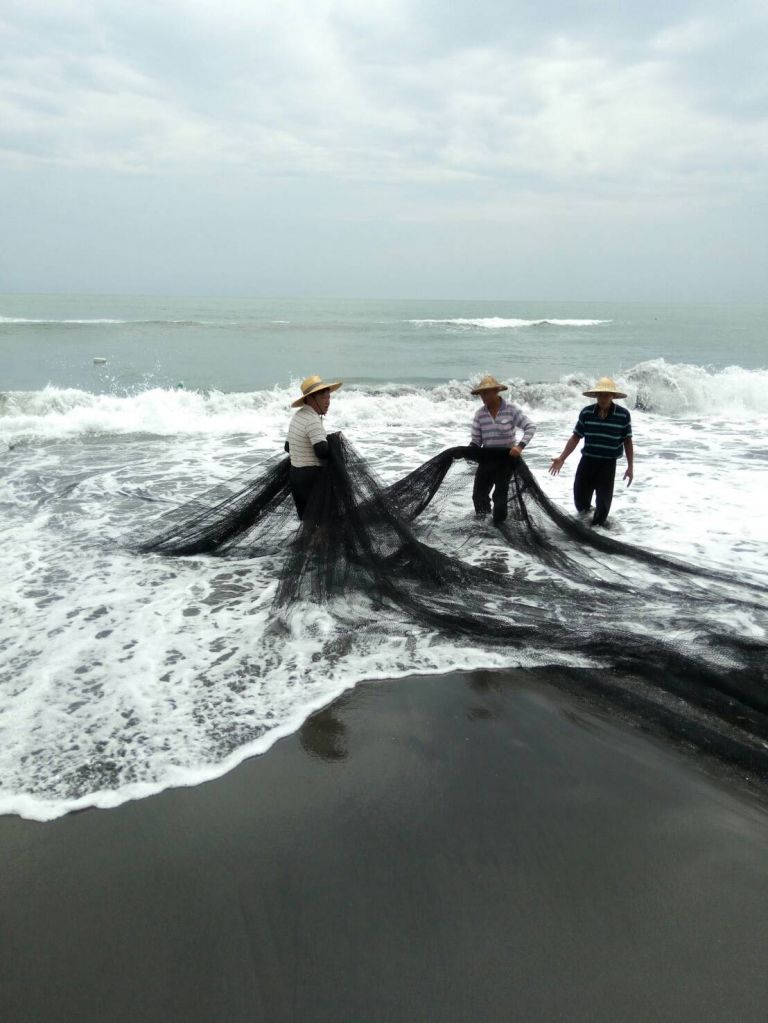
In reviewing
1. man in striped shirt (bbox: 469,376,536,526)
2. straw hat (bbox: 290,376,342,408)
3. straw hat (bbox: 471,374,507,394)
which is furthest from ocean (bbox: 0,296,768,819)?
straw hat (bbox: 290,376,342,408)

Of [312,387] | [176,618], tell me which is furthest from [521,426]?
[176,618]

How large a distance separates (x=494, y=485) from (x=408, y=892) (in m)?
4.38

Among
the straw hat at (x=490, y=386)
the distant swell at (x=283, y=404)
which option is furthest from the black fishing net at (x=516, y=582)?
the distant swell at (x=283, y=404)

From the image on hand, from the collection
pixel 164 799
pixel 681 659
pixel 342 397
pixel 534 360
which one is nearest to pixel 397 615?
pixel 681 659

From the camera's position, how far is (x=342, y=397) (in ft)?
57.1

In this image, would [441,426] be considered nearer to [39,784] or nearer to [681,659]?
[681,659]

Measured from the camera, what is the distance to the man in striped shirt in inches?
243

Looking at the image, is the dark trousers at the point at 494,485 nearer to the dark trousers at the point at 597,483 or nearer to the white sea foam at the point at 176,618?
the white sea foam at the point at 176,618

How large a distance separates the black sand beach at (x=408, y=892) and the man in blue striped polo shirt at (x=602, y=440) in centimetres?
371

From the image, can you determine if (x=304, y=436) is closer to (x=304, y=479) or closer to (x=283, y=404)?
(x=304, y=479)

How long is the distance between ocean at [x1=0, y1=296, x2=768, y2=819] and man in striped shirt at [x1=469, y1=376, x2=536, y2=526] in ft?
1.20

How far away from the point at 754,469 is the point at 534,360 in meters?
22.5

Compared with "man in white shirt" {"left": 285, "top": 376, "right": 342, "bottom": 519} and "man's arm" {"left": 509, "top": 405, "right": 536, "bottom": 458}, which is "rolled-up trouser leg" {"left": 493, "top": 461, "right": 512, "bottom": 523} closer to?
"man's arm" {"left": 509, "top": 405, "right": 536, "bottom": 458}

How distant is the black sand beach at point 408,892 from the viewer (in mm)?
2076
